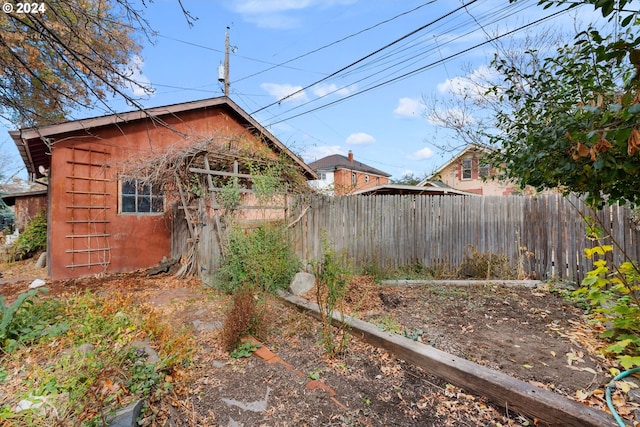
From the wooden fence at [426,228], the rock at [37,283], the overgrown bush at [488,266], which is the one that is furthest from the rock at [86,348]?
the overgrown bush at [488,266]

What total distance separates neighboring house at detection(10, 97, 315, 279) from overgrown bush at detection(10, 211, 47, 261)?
5.86 ft

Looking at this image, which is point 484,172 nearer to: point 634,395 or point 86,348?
point 634,395

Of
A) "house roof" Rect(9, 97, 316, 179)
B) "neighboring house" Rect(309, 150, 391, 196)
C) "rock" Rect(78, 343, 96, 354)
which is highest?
"neighboring house" Rect(309, 150, 391, 196)

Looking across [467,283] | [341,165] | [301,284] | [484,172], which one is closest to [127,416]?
[301,284]

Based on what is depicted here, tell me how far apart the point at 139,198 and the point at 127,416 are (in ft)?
23.4

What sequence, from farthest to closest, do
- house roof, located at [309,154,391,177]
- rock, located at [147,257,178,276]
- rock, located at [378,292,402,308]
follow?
1. house roof, located at [309,154,391,177]
2. rock, located at [147,257,178,276]
3. rock, located at [378,292,402,308]

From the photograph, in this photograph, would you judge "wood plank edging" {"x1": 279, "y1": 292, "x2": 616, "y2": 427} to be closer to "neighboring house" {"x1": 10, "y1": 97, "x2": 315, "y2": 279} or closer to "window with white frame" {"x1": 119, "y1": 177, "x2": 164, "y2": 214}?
"neighboring house" {"x1": 10, "y1": 97, "x2": 315, "y2": 279}

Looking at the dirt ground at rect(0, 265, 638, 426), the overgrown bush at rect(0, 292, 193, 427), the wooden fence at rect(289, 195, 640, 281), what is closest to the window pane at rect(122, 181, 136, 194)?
the wooden fence at rect(289, 195, 640, 281)

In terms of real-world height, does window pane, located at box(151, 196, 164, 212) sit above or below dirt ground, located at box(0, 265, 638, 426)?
above

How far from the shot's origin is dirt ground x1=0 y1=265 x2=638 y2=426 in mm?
Answer: 2135

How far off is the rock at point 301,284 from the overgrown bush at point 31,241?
921 cm

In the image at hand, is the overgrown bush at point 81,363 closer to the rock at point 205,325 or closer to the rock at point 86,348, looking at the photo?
the rock at point 86,348

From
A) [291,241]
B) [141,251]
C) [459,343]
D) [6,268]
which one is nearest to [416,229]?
[291,241]

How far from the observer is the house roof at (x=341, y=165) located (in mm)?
28453
